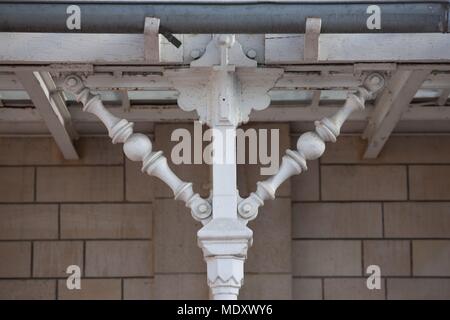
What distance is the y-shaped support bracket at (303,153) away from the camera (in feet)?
38.2

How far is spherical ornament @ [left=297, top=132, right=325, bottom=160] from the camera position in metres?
11.8

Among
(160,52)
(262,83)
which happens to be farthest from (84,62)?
(262,83)

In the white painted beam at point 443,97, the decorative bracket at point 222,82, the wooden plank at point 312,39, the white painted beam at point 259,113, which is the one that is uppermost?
the white painted beam at point 443,97

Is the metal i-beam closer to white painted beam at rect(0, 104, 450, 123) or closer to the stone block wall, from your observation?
white painted beam at rect(0, 104, 450, 123)

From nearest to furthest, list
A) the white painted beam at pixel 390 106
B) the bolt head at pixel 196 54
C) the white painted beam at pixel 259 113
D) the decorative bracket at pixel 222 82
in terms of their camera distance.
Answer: the decorative bracket at pixel 222 82, the bolt head at pixel 196 54, the white painted beam at pixel 390 106, the white painted beam at pixel 259 113

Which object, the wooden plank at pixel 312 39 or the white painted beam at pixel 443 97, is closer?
the wooden plank at pixel 312 39

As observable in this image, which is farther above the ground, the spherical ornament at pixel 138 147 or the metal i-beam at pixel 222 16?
the metal i-beam at pixel 222 16

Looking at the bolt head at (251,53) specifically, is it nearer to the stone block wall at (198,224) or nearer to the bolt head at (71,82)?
the bolt head at (71,82)

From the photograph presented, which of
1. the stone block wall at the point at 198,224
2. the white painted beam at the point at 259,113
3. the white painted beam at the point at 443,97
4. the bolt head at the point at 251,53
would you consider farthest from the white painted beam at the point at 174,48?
the stone block wall at the point at 198,224

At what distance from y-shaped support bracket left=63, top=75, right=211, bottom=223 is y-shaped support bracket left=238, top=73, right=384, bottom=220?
327mm

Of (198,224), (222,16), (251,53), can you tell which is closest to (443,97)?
(251,53)

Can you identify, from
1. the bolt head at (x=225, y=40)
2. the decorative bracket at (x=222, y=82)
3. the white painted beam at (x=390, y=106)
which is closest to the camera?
the bolt head at (x=225, y=40)

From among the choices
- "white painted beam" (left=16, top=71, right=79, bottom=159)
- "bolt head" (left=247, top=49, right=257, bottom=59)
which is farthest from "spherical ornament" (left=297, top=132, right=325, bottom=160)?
"white painted beam" (left=16, top=71, right=79, bottom=159)

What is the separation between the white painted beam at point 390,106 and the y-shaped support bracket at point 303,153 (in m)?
0.60
